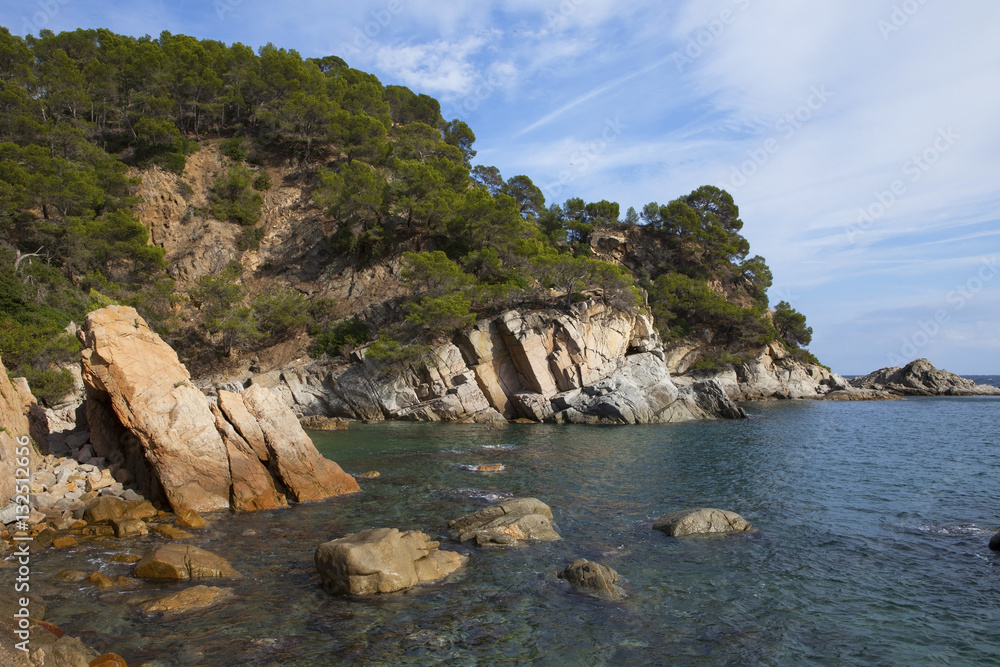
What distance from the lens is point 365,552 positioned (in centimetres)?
989

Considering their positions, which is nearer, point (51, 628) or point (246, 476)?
point (51, 628)

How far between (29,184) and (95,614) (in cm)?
4257

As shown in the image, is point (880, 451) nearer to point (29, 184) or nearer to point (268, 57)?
point (29, 184)

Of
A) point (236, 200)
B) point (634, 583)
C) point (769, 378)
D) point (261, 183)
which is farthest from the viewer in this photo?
point (769, 378)

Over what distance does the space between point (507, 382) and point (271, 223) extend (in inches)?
1313

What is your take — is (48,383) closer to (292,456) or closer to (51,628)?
(292,456)

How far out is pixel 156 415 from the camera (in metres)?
15.5

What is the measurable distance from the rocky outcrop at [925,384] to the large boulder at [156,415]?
79.3 m

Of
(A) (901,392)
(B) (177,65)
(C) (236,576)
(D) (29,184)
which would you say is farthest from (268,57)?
(A) (901,392)

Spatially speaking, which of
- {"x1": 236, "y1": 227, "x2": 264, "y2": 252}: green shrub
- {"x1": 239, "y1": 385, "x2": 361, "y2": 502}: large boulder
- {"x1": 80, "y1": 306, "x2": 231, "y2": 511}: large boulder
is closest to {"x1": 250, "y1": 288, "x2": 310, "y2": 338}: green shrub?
{"x1": 236, "y1": 227, "x2": 264, "y2": 252}: green shrub

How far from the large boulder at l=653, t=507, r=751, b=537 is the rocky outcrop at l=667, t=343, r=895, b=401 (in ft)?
149

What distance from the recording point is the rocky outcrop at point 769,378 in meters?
59.3

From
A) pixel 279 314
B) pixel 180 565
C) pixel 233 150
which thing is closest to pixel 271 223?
pixel 233 150

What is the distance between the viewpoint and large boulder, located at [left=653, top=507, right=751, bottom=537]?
13.1 metres
